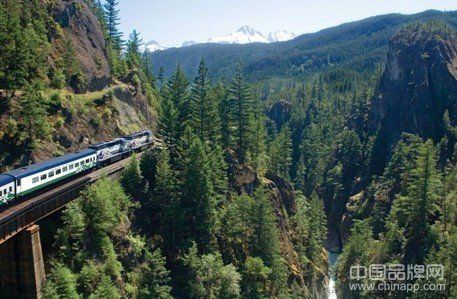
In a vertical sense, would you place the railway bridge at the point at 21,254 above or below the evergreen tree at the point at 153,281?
above

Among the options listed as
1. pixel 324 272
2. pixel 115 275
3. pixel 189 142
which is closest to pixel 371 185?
pixel 324 272

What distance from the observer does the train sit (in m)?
35.7

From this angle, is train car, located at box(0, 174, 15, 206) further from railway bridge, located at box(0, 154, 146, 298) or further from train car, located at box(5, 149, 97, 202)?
railway bridge, located at box(0, 154, 146, 298)

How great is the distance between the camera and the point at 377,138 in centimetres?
12069

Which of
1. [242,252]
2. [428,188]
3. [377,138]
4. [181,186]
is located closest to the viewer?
[181,186]

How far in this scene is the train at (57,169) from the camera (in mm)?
35688

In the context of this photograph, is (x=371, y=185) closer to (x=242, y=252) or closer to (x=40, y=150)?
(x=242, y=252)

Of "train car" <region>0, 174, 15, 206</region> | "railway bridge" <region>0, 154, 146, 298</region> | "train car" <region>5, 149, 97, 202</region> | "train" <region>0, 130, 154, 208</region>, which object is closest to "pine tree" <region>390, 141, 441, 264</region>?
"train" <region>0, 130, 154, 208</region>

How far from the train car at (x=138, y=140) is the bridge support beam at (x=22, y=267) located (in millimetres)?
24941

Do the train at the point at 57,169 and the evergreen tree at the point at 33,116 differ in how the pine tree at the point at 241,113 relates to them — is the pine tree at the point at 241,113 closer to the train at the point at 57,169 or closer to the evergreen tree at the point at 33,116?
the train at the point at 57,169

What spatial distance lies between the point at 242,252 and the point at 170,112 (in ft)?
70.1

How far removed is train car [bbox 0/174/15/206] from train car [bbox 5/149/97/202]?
43 centimetres

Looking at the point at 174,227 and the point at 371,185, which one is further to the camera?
the point at 371,185

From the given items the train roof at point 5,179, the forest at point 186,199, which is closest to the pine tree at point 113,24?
the forest at point 186,199
